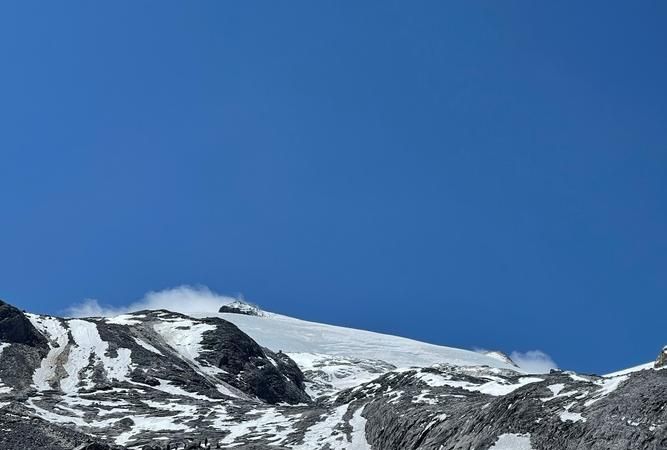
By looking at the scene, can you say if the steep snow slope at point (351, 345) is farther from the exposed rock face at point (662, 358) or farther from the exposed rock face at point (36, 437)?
the exposed rock face at point (662, 358)

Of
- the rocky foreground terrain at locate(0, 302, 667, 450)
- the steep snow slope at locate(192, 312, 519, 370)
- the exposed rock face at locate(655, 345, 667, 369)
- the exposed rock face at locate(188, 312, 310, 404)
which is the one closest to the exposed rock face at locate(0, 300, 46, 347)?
the rocky foreground terrain at locate(0, 302, 667, 450)

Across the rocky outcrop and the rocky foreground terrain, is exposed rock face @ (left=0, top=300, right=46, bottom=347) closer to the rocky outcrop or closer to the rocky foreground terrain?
the rocky foreground terrain

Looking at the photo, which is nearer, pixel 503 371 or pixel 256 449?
pixel 256 449

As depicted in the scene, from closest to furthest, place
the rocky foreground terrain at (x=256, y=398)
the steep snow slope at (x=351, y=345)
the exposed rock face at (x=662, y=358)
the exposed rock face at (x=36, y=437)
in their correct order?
the rocky foreground terrain at (x=256, y=398) → the exposed rock face at (x=662, y=358) → the exposed rock face at (x=36, y=437) → the steep snow slope at (x=351, y=345)

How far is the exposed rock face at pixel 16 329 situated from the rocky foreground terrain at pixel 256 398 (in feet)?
0.57

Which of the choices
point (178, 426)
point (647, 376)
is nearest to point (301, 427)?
point (178, 426)

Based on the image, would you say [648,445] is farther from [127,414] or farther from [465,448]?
[127,414]

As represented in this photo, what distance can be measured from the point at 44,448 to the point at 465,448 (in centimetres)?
2422

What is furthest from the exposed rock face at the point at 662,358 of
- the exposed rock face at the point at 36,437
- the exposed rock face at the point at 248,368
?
the exposed rock face at the point at 248,368

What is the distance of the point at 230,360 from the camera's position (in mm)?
99875

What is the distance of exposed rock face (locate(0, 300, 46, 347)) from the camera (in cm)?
8973

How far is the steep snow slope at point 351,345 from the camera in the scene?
157 m

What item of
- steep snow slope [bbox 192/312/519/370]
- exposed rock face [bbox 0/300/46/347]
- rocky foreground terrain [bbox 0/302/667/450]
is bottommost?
rocky foreground terrain [bbox 0/302/667/450]

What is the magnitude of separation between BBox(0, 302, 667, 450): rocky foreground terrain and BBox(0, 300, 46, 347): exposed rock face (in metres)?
0.17
